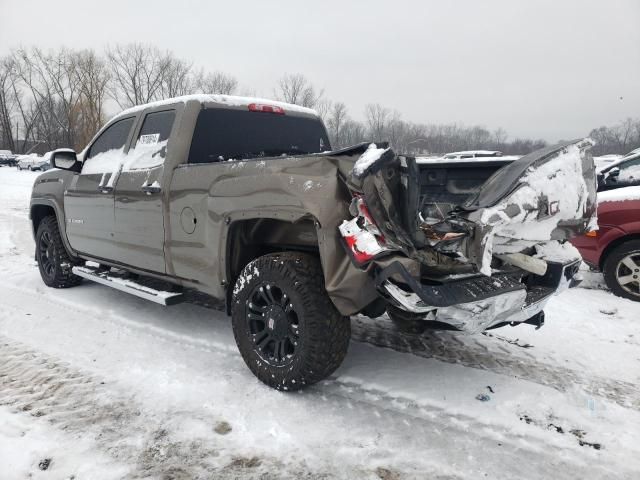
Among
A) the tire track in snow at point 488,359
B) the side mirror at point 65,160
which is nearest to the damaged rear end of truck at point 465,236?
the tire track in snow at point 488,359

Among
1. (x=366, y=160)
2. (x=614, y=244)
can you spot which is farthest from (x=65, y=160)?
(x=614, y=244)

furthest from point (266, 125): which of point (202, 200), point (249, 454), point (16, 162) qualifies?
point (16, 162)

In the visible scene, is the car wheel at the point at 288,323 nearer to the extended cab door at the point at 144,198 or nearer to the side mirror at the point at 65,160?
the extended cab door at the point at 144,198

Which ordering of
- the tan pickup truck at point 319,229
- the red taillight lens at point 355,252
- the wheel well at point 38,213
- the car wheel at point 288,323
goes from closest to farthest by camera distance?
the red taillight lens at point 355,252 < the tan pickup truck at point 319,229 < the car wheel at point 288,323 < the wheel well at point 38,213

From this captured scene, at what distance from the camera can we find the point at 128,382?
3.12 meters

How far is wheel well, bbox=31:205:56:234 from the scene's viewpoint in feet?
18.7

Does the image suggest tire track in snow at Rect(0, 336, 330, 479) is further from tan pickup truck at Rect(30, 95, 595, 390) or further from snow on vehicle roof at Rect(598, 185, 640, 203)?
snow on vehicle roof at Rect(598, 185, 640, 203)

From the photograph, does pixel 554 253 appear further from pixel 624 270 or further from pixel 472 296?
pixel 624 270

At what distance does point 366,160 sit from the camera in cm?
245

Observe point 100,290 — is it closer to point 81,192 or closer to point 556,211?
point 81,192

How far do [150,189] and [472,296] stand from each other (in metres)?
2.64

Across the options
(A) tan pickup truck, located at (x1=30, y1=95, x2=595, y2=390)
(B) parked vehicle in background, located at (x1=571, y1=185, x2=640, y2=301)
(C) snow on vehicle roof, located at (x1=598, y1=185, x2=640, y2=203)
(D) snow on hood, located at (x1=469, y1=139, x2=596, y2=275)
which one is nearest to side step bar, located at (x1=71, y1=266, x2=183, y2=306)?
(A) tan pickup truck, located at (x1=30, y1=95, x2=595, y2=390)

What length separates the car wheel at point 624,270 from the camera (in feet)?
16.4

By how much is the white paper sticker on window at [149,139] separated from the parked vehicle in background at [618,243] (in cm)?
474
